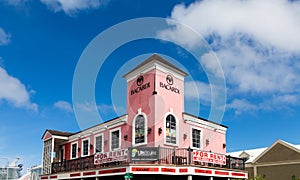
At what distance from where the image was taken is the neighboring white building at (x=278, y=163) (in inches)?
908

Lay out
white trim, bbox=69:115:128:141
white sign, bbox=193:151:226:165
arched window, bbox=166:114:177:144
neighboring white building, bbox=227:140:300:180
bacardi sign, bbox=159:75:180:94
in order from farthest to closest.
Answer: neighboring white building, bbox=227:140:300:180 < white trim, bbox=69:115:128:141 < bacardi sign, bbox=159:75:180:94 < arched window, bbox=166:114:177:144 < white sign, bbox=193:151:226:165

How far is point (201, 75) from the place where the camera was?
57.2 ft

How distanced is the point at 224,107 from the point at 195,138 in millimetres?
2620

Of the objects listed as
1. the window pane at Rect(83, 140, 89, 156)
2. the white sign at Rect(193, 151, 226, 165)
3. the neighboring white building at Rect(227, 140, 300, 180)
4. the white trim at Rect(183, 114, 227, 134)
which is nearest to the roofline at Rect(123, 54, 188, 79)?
the white trim at Rect(183, 114, 227, 134)

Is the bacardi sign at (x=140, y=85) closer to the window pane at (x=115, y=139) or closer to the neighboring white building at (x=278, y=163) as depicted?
the window pane at (x=115, y=139)

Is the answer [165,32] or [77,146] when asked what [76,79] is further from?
[77,146]

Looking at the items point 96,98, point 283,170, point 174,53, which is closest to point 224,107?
point 174,53

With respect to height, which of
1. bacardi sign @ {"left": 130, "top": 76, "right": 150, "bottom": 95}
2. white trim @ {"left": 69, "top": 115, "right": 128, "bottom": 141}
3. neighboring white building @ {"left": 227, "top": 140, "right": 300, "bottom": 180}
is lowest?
neighboring white building @ {"left": 227, "top": 140, "right": 300, "bottom": 180}

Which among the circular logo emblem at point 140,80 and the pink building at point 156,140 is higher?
the circular logo emblem at point 140,80

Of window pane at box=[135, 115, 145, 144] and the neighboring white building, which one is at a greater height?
window pane at box=[135, 115, 145, 144]

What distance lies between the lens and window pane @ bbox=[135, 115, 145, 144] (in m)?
16.4

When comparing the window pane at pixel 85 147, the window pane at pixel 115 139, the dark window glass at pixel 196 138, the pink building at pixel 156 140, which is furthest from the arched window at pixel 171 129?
the window pane at pixel 85 147

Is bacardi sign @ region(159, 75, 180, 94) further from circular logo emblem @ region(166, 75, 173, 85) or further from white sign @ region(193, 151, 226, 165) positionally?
white sign @ region(193, 151, 226, 165)

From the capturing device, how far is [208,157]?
15547 mm
